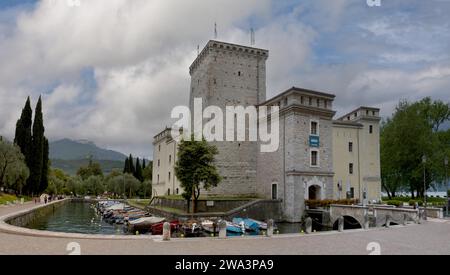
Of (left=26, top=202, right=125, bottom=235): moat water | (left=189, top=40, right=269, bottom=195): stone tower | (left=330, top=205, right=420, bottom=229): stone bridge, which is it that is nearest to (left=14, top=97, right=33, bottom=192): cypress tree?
(left=26, top=202, right=125, bottom=235): moat water

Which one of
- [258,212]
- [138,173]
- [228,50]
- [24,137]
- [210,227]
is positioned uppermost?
[228,50]

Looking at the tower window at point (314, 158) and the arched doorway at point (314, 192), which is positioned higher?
the tower window at point (314, 158)

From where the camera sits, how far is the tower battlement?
43406mm

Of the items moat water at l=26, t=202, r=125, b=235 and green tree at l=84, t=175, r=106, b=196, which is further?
green tree at l=84, t=175, r=106, b=196

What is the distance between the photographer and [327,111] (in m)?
38.3

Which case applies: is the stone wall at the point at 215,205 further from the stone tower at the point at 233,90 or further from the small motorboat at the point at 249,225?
the small motorboat at the point at 249,225

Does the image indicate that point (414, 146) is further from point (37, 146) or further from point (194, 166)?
point (37, 146)

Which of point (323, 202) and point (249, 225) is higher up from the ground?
point (323, 202)

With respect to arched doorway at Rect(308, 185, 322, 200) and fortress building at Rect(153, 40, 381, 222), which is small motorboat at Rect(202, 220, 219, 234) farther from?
arched doorway at Rect(308, 185, 322, 200)

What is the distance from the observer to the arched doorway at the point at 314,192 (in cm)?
3744

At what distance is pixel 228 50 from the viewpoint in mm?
44094

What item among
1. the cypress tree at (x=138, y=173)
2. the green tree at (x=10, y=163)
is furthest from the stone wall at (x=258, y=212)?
the cypress tree at (x=138, y=173)

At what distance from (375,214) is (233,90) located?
71.6 feet

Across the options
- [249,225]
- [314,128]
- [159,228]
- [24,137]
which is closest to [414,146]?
[314,128]
